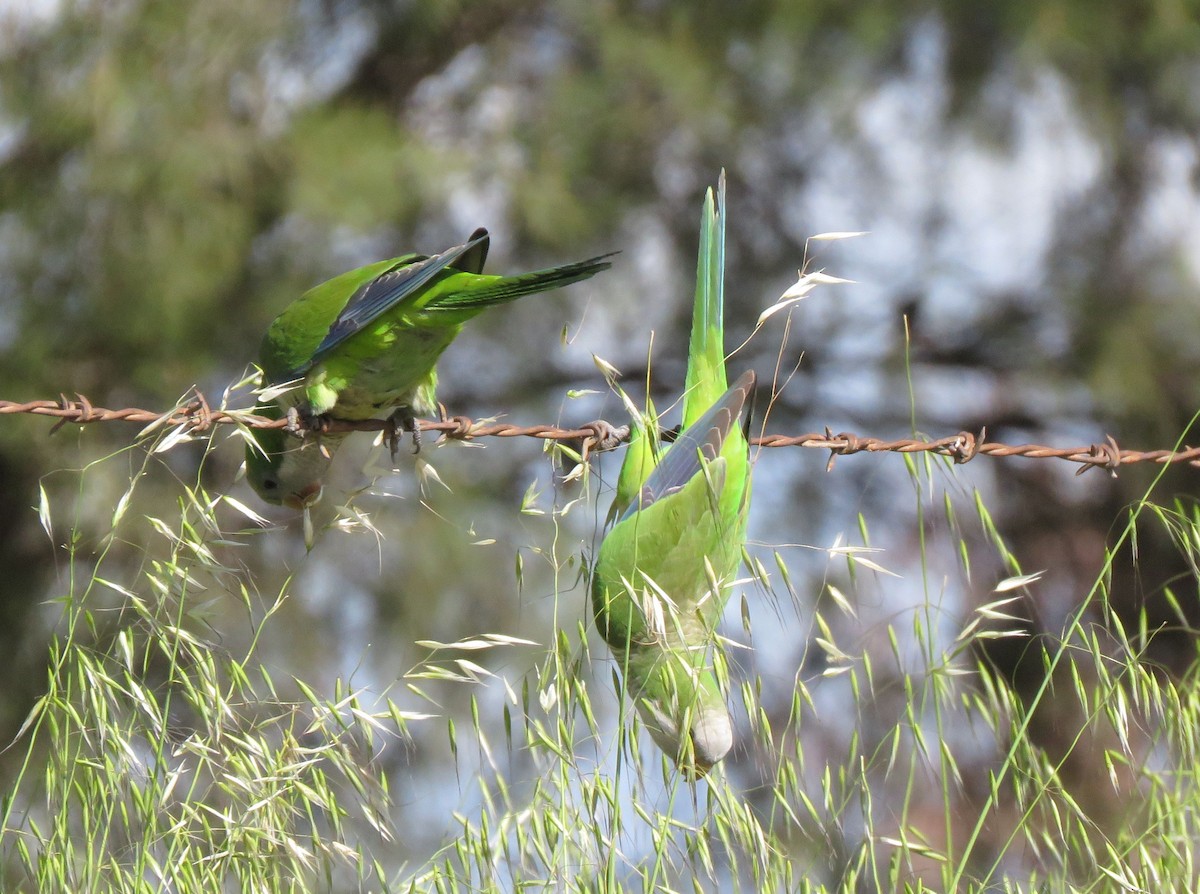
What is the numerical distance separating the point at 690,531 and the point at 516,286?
590 millimetres

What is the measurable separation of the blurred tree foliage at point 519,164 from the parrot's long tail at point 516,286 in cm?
161

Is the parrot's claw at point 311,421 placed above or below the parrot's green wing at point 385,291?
below

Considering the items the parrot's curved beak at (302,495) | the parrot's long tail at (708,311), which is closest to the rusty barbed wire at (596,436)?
the parrot's long tail at (708,311)

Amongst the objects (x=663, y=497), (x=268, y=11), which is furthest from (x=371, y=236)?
(x=663, y=497)

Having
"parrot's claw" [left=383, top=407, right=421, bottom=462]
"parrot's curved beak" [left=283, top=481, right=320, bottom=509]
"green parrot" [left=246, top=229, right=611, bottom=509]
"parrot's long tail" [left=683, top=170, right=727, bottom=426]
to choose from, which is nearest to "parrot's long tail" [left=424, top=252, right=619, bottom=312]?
"green parrot" [left=246, top=229, right=611, bottom=509]

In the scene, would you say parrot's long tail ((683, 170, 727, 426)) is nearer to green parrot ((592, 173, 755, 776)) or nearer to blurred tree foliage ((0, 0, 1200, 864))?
green parrot ((592, 173, 755, 776))

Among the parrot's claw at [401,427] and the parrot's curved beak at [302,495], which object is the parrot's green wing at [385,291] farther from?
the parrot's curved beak at [302,495]

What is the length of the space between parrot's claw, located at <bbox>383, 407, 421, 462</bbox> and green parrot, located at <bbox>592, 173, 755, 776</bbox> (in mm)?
716

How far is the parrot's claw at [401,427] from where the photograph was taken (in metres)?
3.19

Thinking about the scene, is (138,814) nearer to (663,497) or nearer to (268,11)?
(663,497)

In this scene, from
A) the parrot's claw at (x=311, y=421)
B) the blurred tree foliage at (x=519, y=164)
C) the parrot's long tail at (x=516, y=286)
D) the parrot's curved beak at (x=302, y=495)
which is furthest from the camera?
Answer: the blurred tree foliage at (x=519, y=164)

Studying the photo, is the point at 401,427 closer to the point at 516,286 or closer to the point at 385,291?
the point at 385,291

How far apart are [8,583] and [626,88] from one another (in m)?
3.02

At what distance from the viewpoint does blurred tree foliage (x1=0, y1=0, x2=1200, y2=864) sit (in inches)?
171
